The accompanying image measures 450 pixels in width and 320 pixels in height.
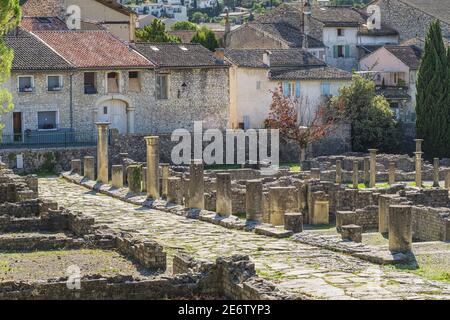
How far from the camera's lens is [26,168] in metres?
54.1

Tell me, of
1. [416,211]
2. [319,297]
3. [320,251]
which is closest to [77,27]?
[416,211]

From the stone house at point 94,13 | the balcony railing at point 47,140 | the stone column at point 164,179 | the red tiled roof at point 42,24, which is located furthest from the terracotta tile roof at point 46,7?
the stone column at point 164,179

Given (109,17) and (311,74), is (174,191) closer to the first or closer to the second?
(311,74)

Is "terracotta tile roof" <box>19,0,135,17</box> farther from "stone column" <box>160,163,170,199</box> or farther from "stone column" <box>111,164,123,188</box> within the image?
"stone column" <box>160,163,170,199</box>

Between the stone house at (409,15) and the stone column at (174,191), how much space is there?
1760 inches

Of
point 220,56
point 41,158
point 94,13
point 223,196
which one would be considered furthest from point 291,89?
point 223,196

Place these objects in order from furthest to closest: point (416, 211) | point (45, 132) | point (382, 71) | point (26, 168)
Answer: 1. point (382, 71)
2. point (45, 132)
3. point (26, 168)
4. point (416, 211)

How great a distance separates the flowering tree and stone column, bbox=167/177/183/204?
1875 cm

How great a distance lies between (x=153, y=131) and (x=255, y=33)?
62.3ft

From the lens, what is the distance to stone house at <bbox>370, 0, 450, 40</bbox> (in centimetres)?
8575

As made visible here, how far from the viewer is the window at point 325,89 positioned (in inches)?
2749

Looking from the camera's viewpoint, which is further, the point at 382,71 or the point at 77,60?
the point at 382,71

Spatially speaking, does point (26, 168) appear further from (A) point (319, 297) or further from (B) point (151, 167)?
(A) point (319, 297)

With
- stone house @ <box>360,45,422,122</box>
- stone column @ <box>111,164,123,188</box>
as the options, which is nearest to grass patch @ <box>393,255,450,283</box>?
stone column @ <box>111,164,123,188</box>
